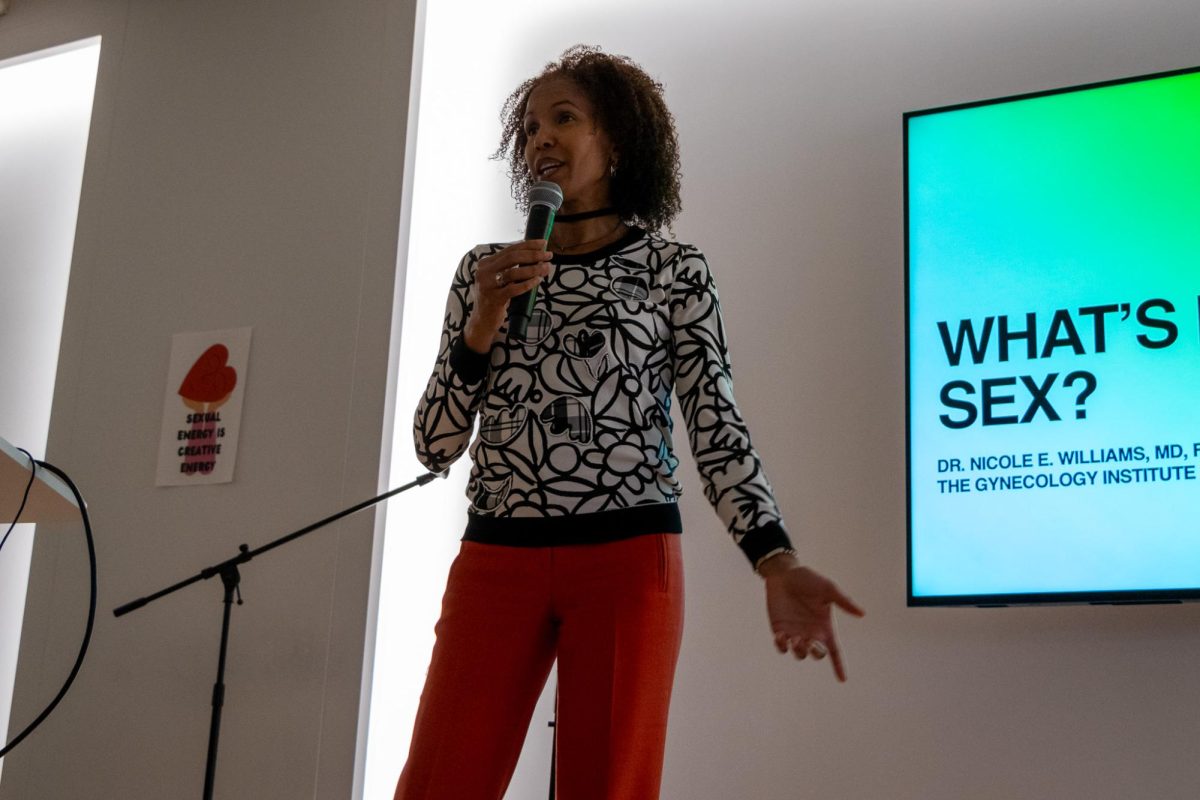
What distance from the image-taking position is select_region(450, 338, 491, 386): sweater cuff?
5.79ft

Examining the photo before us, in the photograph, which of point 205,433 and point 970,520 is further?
point 205,433

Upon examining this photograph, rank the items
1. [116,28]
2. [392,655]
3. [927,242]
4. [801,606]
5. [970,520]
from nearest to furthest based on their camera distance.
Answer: [801,606], [970,520], [927,242], [392,655], [116,28]

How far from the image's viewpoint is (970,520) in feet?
9.44

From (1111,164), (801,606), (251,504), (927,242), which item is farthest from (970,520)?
(251,504)

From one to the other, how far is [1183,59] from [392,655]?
94.0 inches

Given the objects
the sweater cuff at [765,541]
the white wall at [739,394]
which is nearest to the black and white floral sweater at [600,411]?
the sweater cuff at [765,541]

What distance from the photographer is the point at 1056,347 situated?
9.51 ft

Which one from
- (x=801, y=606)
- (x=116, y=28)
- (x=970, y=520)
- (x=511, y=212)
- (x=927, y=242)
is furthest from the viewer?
(x=116, y=28)

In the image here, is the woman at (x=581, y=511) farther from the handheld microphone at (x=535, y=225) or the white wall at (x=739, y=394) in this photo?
the white wall at (x=739, y=394)

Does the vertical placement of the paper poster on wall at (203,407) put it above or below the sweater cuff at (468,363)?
above

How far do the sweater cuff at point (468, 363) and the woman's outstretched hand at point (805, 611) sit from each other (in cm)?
49

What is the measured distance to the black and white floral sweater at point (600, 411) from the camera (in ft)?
5.59

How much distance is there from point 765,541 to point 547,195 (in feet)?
1.89

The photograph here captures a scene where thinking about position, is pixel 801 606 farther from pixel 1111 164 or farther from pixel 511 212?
pixel 511 212
